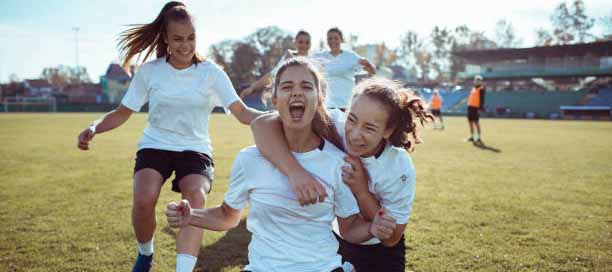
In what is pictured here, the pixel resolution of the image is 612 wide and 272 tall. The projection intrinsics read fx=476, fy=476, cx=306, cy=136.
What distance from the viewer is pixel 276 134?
2.76 metres

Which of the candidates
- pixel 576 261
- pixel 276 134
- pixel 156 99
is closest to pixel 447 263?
pixel 576 261

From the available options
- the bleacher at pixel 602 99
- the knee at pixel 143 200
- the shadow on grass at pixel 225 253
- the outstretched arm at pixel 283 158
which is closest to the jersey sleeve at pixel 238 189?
the outstretched arm at pixel 283 158

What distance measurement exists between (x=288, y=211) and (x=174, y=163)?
5.96ft

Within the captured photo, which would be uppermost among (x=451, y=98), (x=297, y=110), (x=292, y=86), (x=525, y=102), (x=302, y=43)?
(x=302, y=43)

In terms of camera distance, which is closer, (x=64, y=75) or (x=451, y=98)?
(x=451, y=98)

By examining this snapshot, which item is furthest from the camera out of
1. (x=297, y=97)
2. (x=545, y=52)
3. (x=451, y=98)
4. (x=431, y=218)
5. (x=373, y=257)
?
(x=451, y=98)

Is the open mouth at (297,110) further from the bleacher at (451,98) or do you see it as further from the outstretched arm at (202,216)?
the bleacher at (451,98)

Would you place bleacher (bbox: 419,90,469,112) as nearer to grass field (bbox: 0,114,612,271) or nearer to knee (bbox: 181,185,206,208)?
grass field (bbox: 0,114,612,271)

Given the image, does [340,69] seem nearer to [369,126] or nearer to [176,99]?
[176,99]

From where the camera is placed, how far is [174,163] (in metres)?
4.08

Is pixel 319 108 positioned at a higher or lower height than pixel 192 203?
higher

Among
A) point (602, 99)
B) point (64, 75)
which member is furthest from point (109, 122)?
point (64, 75)

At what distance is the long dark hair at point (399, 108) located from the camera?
9.40 feet

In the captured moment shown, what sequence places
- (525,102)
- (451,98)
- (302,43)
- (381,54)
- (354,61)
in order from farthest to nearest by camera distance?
(381,54) → (451,98) → (525,102) → (354,61) → (302,43)
